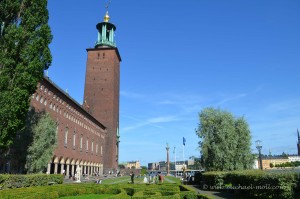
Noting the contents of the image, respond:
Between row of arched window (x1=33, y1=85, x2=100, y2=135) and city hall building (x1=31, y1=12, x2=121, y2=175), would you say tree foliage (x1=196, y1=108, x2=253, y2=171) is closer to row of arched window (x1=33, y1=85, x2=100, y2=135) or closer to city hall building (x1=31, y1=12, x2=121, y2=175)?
row of arched window (x1=33, y1=85, x2=100, y2=135)

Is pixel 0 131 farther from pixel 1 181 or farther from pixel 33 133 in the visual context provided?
pixel 33 133

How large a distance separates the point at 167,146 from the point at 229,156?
59996mm

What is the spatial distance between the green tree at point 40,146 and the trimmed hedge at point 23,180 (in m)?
2.37

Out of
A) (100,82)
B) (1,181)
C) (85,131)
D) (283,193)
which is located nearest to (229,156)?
(283,193)

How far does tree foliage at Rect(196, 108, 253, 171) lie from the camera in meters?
33.0

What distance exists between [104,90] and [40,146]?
45419mm

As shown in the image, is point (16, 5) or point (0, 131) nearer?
point (0, 131)

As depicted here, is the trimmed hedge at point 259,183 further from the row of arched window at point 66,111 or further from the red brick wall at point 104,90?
the red brick wall at point 104,90

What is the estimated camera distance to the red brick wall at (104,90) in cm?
7275

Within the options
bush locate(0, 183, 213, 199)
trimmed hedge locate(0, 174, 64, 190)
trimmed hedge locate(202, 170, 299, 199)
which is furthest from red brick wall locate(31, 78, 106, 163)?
trimmed hedge locate(202, 170, 299, 199)

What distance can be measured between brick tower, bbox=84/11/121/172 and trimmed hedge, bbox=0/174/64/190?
151ft

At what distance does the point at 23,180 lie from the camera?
71.6ft

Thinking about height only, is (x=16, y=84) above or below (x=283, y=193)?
→ above

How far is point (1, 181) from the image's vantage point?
19.7 m
